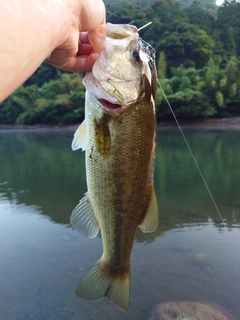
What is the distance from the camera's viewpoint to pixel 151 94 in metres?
1.57

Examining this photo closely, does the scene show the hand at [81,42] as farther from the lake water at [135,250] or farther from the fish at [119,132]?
the lake water at [135,250]

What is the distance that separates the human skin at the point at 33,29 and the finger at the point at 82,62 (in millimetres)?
195

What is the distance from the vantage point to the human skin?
2.73 feet

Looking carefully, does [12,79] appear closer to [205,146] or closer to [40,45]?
[40,45]

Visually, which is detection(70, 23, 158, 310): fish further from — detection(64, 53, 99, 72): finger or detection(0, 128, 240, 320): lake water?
detection(0, 128, 240, 320): lake water

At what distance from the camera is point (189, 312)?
4656mm

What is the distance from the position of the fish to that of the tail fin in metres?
0.26

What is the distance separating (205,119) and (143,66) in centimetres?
3105

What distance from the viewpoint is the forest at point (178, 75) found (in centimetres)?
3118

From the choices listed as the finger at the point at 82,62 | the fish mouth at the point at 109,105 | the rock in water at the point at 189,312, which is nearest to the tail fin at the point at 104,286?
the fish mouth at the point at 109,105

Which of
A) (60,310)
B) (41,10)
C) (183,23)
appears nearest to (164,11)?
(183,23)

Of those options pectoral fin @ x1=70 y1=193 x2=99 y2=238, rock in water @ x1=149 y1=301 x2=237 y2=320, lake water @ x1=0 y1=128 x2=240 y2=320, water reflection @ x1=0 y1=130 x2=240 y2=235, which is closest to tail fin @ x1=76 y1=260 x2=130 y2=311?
pectoral fin @ x1=70 y1=193 x2=99 y2=238

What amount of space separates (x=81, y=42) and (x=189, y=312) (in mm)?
4009

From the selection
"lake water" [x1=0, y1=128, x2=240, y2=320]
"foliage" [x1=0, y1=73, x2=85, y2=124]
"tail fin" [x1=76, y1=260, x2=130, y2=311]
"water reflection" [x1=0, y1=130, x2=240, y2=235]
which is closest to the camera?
"tail fin" [x1=76, y1=260, x2=130, y2=311]
